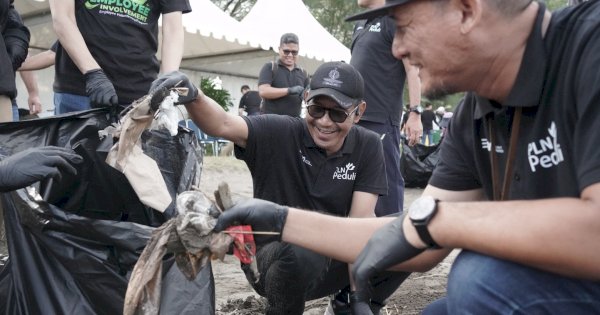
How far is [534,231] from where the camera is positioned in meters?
1.31

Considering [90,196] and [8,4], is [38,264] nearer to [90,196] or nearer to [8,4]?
[90,196]

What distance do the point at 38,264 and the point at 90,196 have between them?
32 centimetres

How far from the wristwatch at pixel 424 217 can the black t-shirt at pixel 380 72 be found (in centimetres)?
217

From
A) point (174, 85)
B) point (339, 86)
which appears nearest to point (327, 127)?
point (339, 86)

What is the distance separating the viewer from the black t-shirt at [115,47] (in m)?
2.85

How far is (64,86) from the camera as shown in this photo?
2.88 metres

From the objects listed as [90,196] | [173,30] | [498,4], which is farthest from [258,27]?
[498,4]

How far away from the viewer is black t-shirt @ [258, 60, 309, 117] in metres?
5.69

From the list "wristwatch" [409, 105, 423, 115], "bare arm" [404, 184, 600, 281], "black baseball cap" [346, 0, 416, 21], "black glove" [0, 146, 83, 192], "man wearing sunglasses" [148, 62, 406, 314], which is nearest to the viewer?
"bare arm" [404, 184, 600, 281]

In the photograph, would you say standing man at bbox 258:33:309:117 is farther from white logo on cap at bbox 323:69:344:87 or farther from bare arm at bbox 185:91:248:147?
bare arm at bbox 185:91:248:147

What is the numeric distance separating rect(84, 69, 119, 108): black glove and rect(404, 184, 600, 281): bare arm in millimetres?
1507

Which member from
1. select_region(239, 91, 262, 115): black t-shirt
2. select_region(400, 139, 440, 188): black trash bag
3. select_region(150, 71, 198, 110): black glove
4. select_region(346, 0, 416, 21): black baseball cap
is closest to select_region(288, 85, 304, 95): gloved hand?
select_region(400, 139, 440, 188): black trash bag

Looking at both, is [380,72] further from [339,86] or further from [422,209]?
[422,209]

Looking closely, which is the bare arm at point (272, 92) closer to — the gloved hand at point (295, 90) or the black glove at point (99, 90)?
the gloved hand at point (295, 90)
